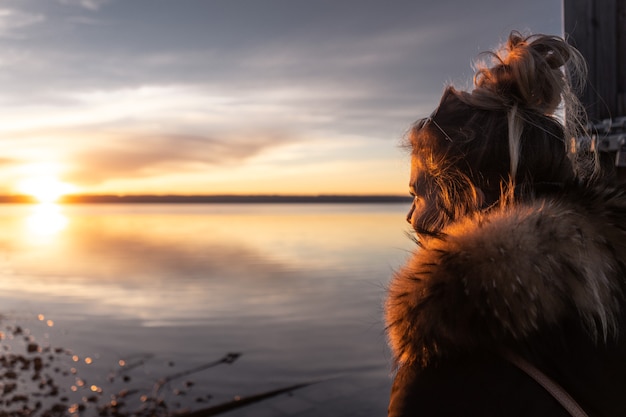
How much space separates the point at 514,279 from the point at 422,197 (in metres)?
0.86

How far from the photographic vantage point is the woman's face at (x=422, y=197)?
→ 7.25 feet

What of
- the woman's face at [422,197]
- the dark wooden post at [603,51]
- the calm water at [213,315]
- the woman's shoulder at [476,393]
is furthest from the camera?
the calm water at [213,315]

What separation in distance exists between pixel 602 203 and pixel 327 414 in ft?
27.7

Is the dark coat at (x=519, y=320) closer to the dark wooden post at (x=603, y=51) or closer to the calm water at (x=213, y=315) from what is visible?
the calm water at (x=213, y=315)

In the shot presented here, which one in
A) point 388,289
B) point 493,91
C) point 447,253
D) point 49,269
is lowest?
point 49,269

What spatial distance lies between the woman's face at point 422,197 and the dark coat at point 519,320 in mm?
552

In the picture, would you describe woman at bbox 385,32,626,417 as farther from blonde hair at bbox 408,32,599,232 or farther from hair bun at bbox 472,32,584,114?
hair bun at bbox 472,32,584,114

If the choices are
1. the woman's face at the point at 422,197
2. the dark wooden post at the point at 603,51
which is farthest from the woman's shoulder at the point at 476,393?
the dark wooden post at the point at 603,51

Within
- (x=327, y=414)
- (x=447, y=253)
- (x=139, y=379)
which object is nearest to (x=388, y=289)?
(x=447, y=253)

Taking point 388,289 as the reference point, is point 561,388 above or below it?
below

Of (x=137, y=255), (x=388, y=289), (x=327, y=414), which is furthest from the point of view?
(x=137, y=255)

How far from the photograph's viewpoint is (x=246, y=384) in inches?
450

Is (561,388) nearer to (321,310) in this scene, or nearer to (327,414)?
(327,414)

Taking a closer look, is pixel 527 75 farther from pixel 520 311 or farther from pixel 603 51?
pixel 603 51
